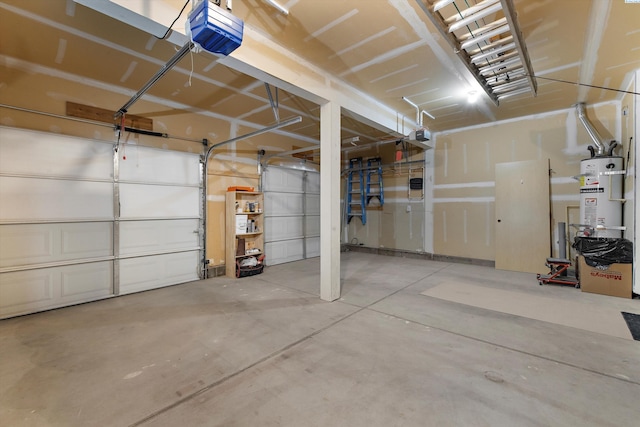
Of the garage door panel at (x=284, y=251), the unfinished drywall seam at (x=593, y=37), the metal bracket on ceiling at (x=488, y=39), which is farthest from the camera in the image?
the garage door panel at (x=284, y=251)

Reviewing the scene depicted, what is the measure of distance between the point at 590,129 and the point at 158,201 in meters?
7.18

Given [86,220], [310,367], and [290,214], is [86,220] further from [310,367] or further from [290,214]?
[290,214]

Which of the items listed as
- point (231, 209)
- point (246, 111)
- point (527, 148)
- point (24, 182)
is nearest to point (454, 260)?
point (527, 148)

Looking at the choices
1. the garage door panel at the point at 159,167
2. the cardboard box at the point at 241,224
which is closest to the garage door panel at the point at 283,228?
the cardboard box at the point at 241,224

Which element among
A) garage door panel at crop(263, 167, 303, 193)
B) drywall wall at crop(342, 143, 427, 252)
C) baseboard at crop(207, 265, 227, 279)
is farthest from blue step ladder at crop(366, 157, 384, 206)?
baseboard at crop(207, 265, 227, 279)

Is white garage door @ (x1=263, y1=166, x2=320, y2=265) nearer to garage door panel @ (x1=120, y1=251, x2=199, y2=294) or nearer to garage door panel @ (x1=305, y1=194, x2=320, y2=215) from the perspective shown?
garage door panel @ (x1=305, y1=194, x2=320, y2=215)

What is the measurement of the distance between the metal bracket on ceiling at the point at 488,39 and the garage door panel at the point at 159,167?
4.15 meters

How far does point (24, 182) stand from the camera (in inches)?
127

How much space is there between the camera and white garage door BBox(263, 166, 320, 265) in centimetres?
603

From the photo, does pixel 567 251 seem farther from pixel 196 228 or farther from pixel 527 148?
pixel 196 228

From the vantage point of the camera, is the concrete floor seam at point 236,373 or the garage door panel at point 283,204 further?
the garage door panel at point 283,204

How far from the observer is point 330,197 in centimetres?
353

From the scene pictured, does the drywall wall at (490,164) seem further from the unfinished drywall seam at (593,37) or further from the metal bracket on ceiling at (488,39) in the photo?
the metal bracket on ceiling at (488,39)

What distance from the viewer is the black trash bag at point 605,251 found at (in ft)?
12.0
